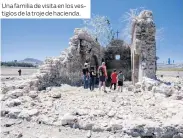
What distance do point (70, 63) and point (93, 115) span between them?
8.68 metres

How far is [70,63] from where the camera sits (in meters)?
17.2

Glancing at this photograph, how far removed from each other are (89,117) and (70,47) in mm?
9373

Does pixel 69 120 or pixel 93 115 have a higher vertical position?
pixel 93 115

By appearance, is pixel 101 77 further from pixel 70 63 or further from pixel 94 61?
pixel 94 61

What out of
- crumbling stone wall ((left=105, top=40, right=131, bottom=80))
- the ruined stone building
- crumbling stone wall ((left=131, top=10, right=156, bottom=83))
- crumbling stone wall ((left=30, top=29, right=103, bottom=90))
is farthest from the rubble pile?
crumbling stone wall ((left=105, top=40, right=131, bottom=80))

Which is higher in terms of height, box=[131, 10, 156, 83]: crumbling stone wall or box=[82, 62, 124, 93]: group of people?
box=[131, 10, 156, 83]: crumbling stone wall

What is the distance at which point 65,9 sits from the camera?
9.07 metres

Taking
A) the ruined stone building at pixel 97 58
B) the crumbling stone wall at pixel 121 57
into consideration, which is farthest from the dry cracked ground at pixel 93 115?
the crumbling stone wall at pixel 121 57

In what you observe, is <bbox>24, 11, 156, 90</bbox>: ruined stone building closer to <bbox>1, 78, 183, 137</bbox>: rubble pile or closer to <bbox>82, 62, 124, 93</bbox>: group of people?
<bbox>82, 62, 124, 93</bbox>: group of people

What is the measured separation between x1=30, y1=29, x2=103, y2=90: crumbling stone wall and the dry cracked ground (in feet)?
12.0

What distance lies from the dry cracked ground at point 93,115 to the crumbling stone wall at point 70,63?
12.0 feet

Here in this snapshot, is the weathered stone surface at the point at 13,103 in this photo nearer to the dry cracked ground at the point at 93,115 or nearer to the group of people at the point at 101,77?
the dry cracked ground at the point at 93,115

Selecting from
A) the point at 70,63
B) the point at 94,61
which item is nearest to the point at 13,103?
the point at 70,63

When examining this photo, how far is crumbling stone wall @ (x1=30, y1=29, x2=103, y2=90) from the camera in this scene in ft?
50.6
